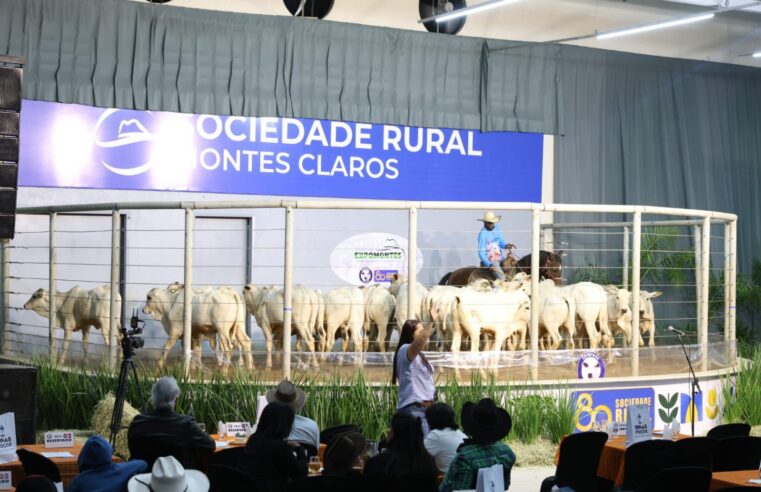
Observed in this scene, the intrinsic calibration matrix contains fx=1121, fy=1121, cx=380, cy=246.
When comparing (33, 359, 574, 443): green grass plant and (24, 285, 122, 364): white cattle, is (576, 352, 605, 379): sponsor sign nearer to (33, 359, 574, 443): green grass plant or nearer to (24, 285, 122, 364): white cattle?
(33, 359, 574, 443): green grass plant

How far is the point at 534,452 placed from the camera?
11125 millimetres

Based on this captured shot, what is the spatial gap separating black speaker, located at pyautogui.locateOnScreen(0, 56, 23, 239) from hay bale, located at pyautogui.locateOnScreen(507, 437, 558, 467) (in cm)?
534

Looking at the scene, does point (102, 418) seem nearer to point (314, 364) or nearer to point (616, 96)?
point (314, 364)

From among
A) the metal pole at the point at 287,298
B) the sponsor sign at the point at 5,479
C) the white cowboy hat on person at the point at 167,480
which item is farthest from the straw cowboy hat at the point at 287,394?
the metal pole at the point at 287,298

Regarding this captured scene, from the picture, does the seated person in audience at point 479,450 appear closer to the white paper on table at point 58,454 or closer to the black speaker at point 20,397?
the white paper on table at point 58,454

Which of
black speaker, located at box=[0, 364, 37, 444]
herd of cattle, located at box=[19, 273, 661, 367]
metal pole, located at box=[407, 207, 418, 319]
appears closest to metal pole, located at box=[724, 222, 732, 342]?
herd of cattle, located at box=[19, 273, 661, 367]

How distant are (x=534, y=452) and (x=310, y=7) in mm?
10264

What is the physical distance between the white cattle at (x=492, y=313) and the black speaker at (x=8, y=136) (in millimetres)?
5342

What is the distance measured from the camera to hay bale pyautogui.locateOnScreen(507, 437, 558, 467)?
432 inches

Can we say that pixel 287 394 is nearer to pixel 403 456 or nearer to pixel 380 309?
pixel 403 456

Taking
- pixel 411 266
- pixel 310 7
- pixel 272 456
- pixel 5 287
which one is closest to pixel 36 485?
pixel 272 456

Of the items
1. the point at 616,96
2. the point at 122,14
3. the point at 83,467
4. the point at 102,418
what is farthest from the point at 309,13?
the point at 83,467

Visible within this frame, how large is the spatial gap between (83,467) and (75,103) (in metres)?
11.4

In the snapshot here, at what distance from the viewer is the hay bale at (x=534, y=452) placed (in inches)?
432
